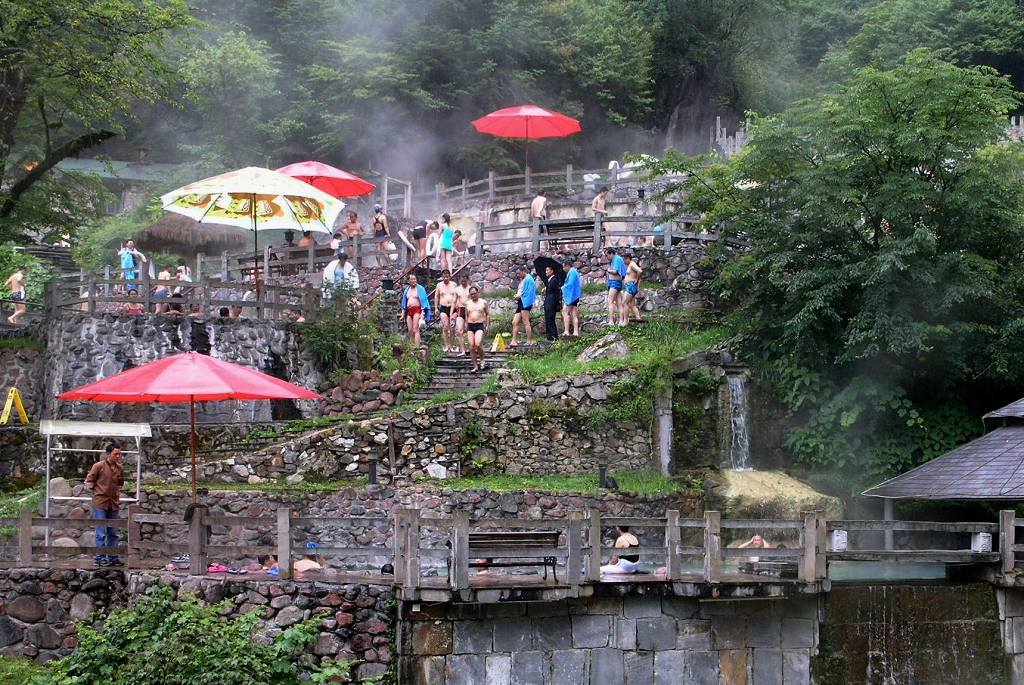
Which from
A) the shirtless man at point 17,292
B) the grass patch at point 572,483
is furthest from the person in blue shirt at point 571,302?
the shirtless man at point 17,292

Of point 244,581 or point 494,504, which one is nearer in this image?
point 244,581

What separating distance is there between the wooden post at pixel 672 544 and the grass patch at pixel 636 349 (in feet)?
28.3

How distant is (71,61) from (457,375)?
8939mm

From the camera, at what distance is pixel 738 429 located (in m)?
24.7

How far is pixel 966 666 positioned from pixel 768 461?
7.43m

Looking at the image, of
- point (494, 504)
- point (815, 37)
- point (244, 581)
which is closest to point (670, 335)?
point (494, 504)

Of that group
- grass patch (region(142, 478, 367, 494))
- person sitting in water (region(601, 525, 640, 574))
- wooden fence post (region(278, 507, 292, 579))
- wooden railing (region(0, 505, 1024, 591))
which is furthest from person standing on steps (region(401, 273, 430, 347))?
wooden fence post (region(278, 507, 292, 579))

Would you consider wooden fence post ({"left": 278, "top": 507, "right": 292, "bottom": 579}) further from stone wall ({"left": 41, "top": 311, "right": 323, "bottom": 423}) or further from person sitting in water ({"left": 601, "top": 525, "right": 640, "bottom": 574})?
stone wall ({"left": 41, "top": 311, "right": 323, "bottom": 423})

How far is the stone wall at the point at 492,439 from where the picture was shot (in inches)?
926

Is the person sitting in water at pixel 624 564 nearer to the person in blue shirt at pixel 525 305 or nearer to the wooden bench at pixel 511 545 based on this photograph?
the wooden bench at pixel 511 545

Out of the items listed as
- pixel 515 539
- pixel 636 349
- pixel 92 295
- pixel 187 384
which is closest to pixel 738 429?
pixel 636 349

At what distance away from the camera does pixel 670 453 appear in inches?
958

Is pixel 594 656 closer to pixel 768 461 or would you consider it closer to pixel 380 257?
pixel 768 461

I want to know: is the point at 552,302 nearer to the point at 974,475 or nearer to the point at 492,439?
the point at 492,439
